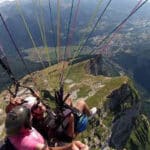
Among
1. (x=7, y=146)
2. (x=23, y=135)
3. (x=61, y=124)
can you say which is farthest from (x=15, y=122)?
(x=61, y=124)

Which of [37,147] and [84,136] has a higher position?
[37,147]

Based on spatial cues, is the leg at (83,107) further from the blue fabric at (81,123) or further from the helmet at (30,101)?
the helmet at (30,101)

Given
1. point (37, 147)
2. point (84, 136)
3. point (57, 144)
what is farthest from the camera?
point (84, 136)

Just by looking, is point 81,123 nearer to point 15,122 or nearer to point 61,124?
point 61,124

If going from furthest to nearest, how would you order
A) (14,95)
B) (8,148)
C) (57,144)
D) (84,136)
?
1. (84,136)
2. (14,95)
3. (57,144)
4. (8,148)

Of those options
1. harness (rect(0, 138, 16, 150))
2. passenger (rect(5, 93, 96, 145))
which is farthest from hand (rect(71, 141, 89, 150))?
passenger (rect(5, 93, 96, 145))

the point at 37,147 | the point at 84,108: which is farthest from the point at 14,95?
the point at 37,147

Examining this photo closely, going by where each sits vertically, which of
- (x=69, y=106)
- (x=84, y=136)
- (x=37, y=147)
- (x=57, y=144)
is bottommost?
(x=84, y=136)

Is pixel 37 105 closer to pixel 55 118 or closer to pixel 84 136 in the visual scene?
pixel 55 118
